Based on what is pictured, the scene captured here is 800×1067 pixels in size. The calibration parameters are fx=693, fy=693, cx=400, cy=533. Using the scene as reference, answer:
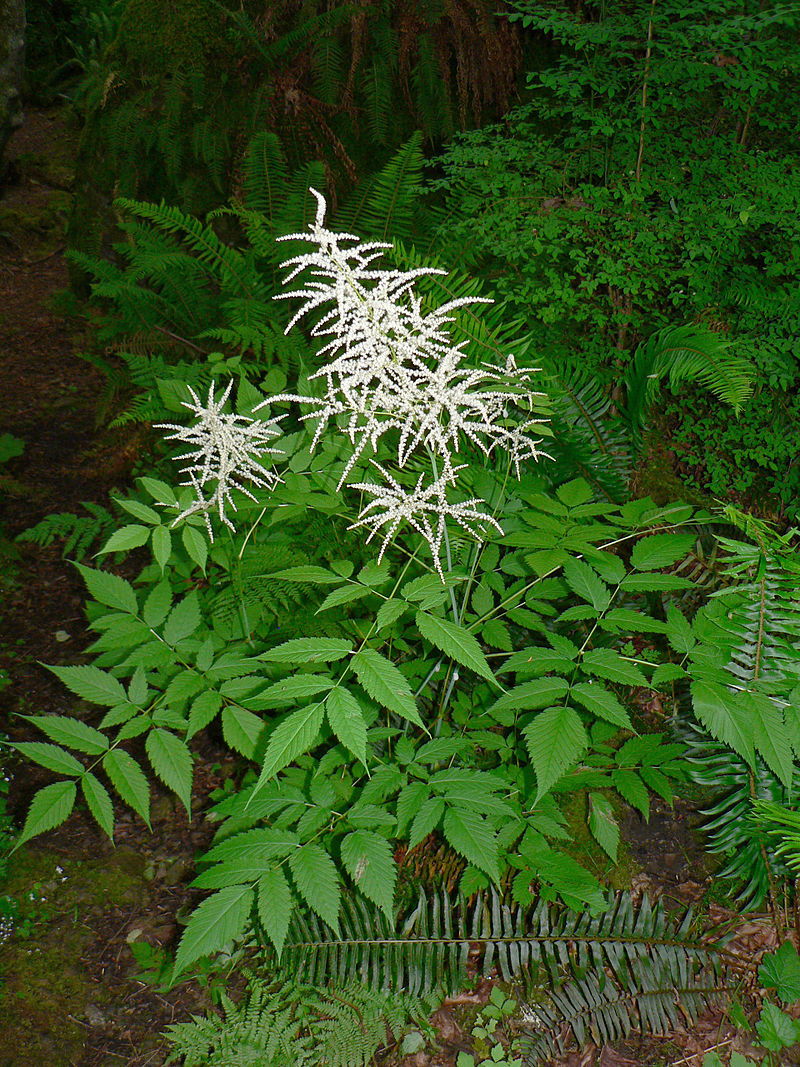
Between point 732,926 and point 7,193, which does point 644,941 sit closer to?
point 732,926

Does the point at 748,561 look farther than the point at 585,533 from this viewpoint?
Yes

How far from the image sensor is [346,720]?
1.59 meters

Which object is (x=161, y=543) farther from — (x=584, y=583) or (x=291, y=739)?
(x=584, y=583)

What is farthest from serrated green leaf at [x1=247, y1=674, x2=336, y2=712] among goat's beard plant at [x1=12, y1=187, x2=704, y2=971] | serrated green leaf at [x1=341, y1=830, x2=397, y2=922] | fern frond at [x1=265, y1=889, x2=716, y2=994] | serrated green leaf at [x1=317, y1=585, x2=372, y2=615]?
fern frond at [x1=265, y1=889, x2=716, y2=994]

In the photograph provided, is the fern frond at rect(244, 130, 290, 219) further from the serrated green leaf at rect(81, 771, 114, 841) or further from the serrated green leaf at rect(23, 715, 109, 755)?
the serrated green leaf at rect(81, 771, 114, 841)

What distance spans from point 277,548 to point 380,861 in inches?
47.9

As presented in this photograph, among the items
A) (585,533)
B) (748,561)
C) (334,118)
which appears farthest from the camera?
(334,118)

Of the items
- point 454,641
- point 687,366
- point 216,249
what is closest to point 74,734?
point 454,641

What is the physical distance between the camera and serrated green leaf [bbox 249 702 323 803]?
156cm

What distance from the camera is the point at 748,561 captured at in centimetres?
226

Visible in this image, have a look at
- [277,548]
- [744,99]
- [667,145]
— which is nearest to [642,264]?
[667,145]

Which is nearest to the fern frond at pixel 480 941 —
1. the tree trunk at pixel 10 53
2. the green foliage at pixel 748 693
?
the green foliage at pixel 748 693

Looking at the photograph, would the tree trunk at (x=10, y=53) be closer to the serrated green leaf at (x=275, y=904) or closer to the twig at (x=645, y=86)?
the twig at (x=645, y=86)

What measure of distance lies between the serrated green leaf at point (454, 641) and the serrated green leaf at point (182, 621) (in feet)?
2.84
